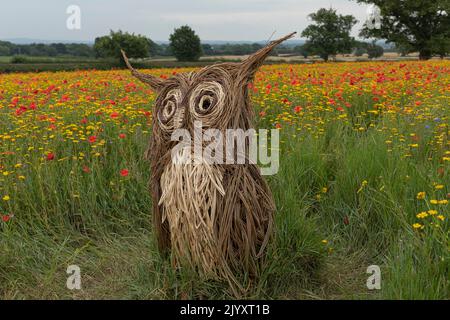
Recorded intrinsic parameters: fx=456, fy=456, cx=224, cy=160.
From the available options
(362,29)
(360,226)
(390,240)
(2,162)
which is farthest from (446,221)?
(362,29)

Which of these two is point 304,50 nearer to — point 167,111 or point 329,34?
point 329,34

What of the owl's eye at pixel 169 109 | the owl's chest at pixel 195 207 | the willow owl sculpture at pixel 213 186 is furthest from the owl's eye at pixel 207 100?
the owl's chest at pixel 195 207

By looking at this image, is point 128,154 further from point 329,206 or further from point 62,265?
point 329,206

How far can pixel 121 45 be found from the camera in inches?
1254

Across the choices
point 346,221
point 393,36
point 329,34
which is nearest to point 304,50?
point 329,34

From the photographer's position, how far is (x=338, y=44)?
4175 cm

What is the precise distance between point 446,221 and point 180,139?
5.51 ft

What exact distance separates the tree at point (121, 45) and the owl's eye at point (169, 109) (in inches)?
1066

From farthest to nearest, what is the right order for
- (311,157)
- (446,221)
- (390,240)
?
(311,157) → (390,240) → (446,221)

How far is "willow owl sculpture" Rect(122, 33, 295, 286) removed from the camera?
2.44 meters

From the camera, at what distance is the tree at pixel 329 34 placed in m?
41.8

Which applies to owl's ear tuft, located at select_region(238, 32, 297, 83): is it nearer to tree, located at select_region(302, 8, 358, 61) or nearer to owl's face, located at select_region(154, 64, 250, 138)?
owl's face, located at select_region(154, 64, 250, 138)

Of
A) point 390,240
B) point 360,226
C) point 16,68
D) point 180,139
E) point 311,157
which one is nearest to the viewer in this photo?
point 180,139

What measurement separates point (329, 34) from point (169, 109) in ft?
140
